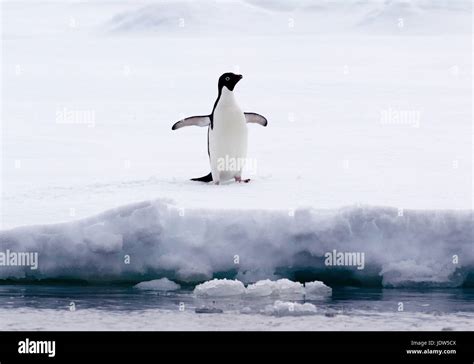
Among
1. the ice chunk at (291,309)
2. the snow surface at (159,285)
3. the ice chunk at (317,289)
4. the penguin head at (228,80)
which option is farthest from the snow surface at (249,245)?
the penguin head at (228,80)

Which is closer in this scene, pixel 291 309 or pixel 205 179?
pixel 291 309

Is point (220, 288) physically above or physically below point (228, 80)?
below

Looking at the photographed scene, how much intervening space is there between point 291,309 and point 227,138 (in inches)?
111

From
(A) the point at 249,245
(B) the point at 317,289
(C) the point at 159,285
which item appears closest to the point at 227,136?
(A) the point at 249,245

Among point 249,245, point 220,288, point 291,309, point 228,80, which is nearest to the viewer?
point 291,309

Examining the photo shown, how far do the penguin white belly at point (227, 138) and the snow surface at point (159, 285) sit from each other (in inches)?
83.5

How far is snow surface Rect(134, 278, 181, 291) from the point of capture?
705cm

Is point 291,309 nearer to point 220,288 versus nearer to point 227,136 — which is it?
point 220,288

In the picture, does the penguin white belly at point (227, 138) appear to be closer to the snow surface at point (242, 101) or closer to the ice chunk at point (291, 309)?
the snow surface at point (242, 101)

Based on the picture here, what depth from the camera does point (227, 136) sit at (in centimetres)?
905

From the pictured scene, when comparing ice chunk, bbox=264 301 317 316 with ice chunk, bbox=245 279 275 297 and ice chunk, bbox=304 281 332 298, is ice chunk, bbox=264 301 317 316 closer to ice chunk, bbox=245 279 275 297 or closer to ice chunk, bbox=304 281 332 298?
ice chunk, bbox=245 279 275 297

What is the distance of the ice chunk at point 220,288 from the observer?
6832 millimetres
